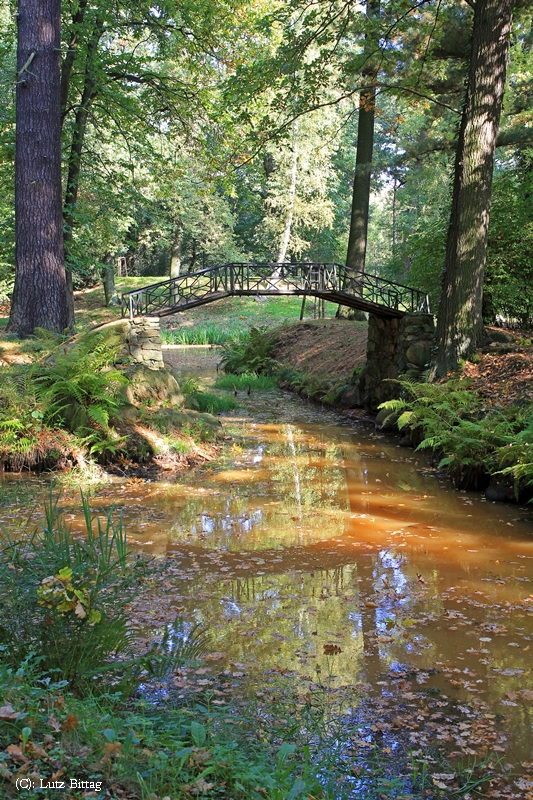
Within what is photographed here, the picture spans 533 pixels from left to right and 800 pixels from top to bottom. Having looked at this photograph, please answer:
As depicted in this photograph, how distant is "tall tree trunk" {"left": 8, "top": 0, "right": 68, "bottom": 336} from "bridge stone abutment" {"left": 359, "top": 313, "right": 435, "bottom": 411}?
6.63 metres

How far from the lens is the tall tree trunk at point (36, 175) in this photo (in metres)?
11.7

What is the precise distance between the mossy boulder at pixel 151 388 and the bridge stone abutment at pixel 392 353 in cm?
429

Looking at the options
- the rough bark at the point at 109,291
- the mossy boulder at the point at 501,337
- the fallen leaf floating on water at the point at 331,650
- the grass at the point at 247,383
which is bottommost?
the fallen leaf floating on water at the point at 331,650

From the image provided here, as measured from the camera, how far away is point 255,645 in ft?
15.6

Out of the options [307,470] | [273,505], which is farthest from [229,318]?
[273,505]

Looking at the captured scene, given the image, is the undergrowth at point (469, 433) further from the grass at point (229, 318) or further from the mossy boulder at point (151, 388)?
the grass at point (229, 318)

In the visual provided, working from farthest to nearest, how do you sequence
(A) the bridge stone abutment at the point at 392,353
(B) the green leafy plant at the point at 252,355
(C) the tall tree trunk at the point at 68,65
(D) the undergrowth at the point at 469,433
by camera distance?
1. (B) the green leafy plant at the point at 252,355
2. (C) the tall tree trunk at the point at 68,65
3. (A) the bridge stone abutment at the point at 392,353
4. (D) the undergrowth at the point at 469,433

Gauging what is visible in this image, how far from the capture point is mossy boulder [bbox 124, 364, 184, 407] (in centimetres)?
1090

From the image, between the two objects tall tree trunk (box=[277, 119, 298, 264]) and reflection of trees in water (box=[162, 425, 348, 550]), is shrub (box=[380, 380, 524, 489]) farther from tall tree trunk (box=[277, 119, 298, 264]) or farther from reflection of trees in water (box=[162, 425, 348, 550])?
tall tree trunk (box=[277, 119, 298, 264])

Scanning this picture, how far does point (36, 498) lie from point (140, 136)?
1154 centimetres

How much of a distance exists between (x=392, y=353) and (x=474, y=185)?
4.12m

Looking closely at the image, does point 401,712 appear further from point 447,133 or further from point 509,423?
point 447,133

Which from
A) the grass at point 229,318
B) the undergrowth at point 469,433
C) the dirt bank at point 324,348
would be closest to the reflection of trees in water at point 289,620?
the undergrowth at point 469,433

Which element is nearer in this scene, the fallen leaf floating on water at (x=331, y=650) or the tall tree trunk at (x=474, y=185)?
the fallen leaf floating on water at (x=331, y=650)
